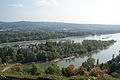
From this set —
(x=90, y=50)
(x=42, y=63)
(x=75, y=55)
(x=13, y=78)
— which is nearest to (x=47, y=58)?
(x=42, y=63)

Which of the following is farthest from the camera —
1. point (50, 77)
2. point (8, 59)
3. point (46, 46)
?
point (46, 46)

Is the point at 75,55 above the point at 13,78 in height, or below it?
below

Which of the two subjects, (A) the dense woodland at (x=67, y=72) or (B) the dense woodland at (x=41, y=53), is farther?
(B) the dense woodland at (x=41, y=53)

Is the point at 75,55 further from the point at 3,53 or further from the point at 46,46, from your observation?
the point at 3,53

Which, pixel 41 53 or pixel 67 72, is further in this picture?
pixel 41 53

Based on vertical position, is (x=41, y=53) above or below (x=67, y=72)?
below

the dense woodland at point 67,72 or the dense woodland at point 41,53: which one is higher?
the dense woodland at point 67,72

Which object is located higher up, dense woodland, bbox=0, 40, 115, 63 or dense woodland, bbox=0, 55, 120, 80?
dense woodland, bbox=0, 55, 120, 80

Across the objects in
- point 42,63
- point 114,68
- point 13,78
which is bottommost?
point 42,63

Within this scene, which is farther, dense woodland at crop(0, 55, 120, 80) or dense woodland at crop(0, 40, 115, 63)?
dense woodland at crop(0, 40, 115, 63)

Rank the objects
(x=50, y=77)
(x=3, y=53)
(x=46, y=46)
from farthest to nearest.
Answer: (x=46, y=46), (x=3, y=53), (x=50, y=77)

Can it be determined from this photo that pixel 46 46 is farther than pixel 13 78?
Yes
